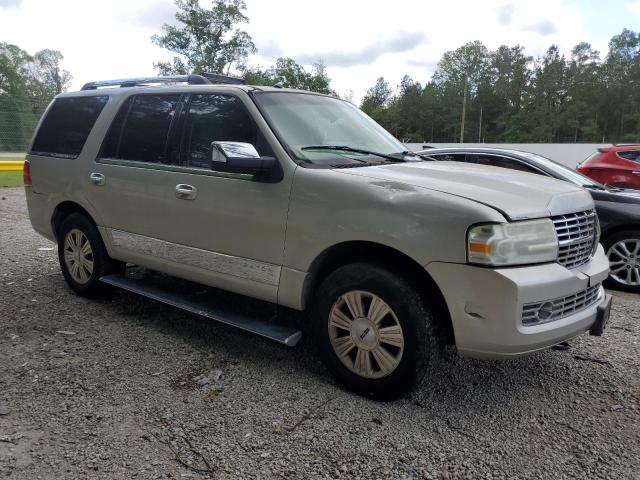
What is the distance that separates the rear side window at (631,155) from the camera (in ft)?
30.6

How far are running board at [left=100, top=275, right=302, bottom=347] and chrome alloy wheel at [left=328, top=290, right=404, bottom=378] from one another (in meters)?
0.32

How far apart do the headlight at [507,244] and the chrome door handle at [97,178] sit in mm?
3278

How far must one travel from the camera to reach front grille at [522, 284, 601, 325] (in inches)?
107

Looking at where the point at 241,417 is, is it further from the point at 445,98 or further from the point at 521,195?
the point at 445,98

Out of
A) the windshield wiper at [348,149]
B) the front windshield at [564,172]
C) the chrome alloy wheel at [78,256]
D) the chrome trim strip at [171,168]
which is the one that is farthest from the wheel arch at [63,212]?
the front windshield at [564,172]

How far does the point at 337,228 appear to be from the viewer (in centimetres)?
315

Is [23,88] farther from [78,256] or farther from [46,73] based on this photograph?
[78,256]

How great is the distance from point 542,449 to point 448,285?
3.19ft

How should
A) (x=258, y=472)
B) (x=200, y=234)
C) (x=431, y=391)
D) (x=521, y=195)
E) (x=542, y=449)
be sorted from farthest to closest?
(x=200, y=234), (x=431, y=391), (x=521, y=195), (x=542, y=449), (x=258, y=472)

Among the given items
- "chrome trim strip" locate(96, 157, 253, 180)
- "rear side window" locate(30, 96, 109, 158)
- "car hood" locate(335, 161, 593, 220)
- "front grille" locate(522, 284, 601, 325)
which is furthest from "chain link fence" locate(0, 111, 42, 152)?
"front grille" locate(522, 284, 601, 325)

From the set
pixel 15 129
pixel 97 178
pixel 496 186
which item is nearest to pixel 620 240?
pixel 496 186

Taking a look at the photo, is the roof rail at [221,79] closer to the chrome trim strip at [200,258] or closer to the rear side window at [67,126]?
the rear side window at [67,126]

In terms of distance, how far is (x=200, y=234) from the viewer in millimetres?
3869

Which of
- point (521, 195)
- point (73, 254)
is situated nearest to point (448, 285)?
point (521, 195)
